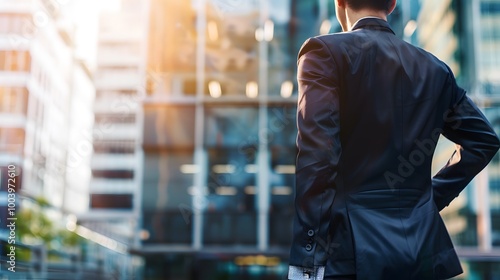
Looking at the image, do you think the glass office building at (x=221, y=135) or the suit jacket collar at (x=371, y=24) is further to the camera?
the glass office building at (x=221, y=135)

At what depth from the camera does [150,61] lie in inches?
671

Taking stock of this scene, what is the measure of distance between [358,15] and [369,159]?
42 centimetres

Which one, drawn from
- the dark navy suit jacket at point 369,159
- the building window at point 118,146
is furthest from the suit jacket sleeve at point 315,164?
the building window at point 118,146

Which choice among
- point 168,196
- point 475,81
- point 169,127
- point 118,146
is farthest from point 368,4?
point 118,146

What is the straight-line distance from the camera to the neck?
180 centimetres

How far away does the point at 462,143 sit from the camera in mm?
1846

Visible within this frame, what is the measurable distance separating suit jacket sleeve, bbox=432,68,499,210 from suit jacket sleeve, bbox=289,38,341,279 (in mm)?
374

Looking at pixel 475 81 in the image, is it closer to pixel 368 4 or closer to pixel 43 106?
pixel 368 4

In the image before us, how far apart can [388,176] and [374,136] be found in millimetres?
97

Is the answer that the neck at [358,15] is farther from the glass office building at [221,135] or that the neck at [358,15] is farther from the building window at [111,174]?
the building window at [111,174]

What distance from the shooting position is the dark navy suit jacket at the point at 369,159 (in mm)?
1507

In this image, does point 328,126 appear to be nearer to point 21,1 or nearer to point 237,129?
point 237,129

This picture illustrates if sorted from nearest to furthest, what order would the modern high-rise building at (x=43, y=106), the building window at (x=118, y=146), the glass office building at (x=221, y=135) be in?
1. the glass office building at (x=221, y=135)
2. the modern high-rise building at (x=43, y=106)
3. the building window at (x=118, y=146)

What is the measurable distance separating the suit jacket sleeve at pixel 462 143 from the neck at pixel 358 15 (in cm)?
23
